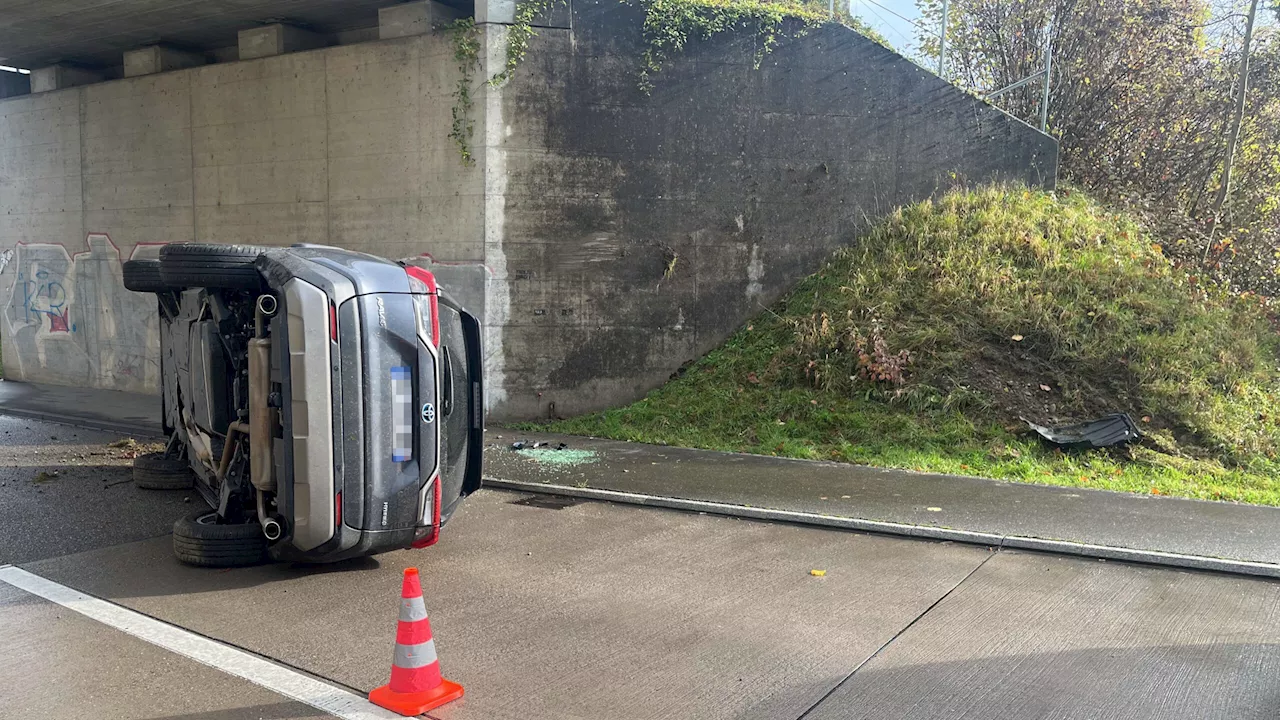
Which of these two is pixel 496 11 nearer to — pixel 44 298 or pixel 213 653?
pixel 213 653

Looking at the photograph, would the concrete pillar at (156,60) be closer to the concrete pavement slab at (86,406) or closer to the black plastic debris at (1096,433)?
the concrete pavement slab at (86,406)

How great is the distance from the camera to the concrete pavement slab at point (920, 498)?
634cm

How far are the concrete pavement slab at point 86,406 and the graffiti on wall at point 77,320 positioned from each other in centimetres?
36

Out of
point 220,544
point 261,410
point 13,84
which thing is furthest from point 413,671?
point 13,84

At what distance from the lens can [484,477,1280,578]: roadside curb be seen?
5.73 metres

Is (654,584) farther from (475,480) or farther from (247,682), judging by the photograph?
(247,682)

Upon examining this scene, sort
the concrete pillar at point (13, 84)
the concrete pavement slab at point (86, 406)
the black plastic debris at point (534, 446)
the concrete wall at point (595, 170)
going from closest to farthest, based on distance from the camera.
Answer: the black plastic debris at point (534, 446) → the concrete wall at point (595, 170) → the concrete pavement slab at point (86, 406) → the concrete pillar at point (13, 84)

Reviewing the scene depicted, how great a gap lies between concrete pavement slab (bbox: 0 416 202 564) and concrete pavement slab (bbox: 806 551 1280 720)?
226 inches

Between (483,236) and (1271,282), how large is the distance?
11.6 meters

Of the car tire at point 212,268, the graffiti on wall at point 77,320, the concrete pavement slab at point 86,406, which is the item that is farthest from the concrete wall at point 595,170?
the car tire at point 212,268

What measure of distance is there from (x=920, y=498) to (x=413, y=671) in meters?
5.05

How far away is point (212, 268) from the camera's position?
5652 mm

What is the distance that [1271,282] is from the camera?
41.7 feet

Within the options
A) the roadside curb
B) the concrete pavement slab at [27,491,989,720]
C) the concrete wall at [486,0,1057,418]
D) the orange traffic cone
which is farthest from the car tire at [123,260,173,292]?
the orange traffic cone
